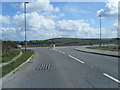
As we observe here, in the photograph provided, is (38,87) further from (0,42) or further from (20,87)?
(0,42)

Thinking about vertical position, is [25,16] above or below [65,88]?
above

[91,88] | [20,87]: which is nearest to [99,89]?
[91,88]

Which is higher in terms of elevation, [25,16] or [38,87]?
[25,16]

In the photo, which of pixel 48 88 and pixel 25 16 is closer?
pixel 48 88

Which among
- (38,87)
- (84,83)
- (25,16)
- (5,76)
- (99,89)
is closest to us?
(99,89)

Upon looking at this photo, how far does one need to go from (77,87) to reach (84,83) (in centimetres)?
85

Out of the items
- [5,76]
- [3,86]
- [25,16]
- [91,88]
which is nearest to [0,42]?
[25,16]

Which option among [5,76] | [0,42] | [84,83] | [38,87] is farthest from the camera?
[0,42]

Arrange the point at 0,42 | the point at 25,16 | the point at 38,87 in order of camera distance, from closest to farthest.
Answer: the point at 38,87
the point at 0,42
the point at 25,16

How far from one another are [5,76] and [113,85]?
17.4 feet

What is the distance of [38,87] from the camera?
8414 mm

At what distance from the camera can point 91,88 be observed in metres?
8.00

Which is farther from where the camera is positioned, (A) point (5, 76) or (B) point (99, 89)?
(A) point (5, 76)

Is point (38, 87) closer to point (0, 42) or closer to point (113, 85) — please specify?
point (113, 85)
